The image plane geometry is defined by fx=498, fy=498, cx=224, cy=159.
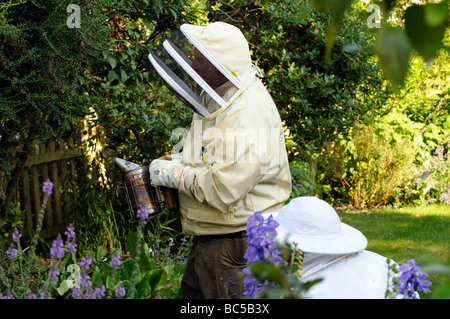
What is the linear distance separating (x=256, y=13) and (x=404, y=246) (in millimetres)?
3275

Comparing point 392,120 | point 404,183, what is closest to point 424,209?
point 404,183

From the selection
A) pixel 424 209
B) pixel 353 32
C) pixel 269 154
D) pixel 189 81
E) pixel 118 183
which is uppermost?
pixel 353 32

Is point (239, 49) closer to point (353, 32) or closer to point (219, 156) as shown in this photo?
point (219, 156)

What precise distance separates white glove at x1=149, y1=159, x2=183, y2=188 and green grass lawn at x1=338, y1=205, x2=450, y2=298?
8.86ft

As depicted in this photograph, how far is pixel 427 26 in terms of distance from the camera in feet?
2.16

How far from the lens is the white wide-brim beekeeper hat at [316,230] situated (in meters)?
1.80

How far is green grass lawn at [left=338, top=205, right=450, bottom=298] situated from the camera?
5080 millimetres

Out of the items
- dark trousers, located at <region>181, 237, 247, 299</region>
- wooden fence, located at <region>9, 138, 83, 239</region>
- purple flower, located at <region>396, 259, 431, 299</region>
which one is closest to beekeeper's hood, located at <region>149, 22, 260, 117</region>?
dark trousers, located at <region>181, 237, 247, 299</region>

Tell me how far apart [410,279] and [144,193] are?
162 cm

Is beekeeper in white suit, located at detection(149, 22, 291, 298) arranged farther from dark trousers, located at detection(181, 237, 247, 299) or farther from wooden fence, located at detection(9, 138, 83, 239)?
wooden fence, located at detection(9, 138, 83, 239)

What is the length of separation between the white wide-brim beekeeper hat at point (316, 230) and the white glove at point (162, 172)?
0.92m

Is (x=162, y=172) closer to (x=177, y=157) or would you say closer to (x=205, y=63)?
(x=177, y=157)
